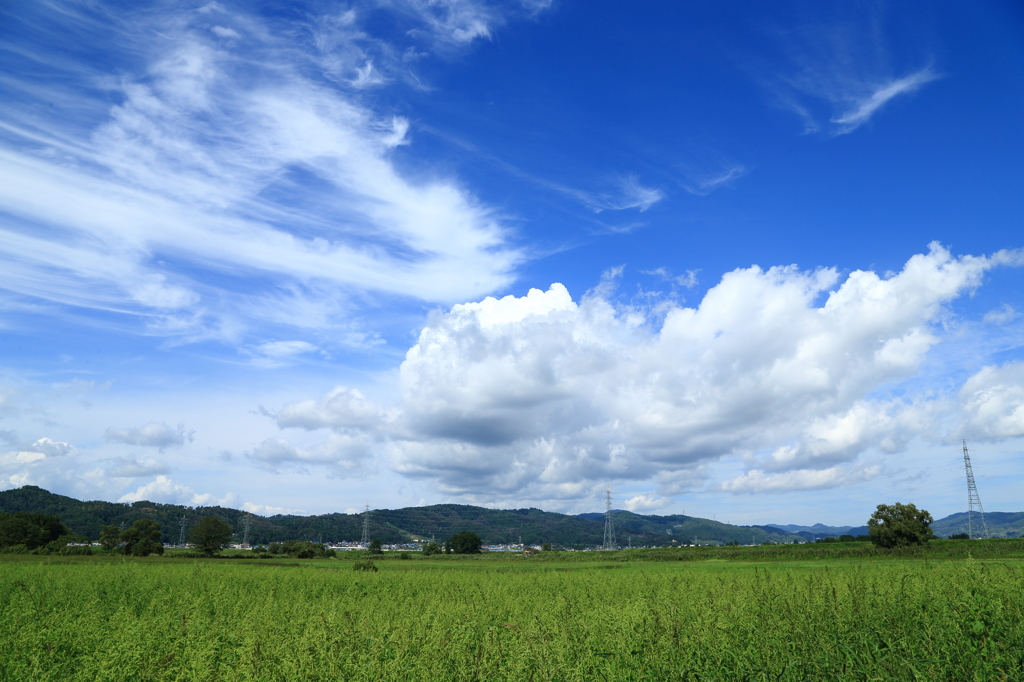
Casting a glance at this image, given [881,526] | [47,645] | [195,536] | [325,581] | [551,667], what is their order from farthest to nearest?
[195,536] < [881,526] < [325,581] < [47,645] < [551,667]

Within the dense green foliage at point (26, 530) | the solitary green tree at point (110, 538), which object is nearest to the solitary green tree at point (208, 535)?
the solitary green tree at point (110, 538)

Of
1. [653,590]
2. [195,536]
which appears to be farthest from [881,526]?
[195,536]

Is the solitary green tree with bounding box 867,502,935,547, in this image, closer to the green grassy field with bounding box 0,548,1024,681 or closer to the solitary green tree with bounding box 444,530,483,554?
the green grassy field with bounding box 0,548,1024,681

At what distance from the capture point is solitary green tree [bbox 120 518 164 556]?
257ft

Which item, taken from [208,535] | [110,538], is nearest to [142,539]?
[208,535]

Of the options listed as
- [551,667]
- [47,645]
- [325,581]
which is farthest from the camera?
[325,581]

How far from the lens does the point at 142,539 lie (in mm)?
80125

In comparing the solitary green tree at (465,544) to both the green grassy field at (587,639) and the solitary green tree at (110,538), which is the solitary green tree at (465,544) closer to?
the solitary green tree at (110,538)

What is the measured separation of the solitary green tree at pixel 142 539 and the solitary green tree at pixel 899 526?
Result: 102206 mm

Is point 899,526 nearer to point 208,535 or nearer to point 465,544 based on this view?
point 465,544

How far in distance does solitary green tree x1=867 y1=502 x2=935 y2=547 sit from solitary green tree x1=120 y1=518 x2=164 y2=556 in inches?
4024

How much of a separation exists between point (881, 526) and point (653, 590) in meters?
76.4

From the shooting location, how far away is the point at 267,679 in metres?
8.45

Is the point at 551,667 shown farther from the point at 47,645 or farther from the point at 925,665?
the point at 47,645
